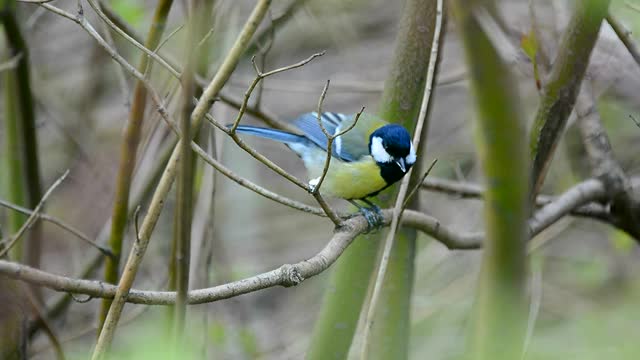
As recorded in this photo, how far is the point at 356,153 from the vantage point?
3.04 meters

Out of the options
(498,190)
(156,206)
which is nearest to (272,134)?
(156,206)

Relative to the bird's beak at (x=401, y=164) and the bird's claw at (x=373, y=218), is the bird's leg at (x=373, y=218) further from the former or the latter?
the bird's beak at (x=401, y=164)

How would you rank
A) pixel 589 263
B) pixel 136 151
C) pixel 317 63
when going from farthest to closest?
pixel 317 63 → pixel 589 263 → pixel 136 151

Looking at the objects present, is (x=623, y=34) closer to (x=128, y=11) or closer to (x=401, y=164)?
(x=401, y=164)

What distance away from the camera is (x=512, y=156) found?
1.02 m

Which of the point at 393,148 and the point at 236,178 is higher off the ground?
the point at 393,148

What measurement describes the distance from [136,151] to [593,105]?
133 cm

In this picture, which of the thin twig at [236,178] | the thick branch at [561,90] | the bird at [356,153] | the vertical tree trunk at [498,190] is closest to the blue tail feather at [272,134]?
the bird at [356,153]

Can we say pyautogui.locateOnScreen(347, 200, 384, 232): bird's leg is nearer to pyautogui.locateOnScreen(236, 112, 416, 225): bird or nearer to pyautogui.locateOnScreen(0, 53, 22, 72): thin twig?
pyautogui.locateOnScreen(236, 112, 416, 225): bird

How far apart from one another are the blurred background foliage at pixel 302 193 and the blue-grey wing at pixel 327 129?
132 mm

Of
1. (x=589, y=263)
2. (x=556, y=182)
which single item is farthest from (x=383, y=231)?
(x=589, y=263)

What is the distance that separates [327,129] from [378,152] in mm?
372

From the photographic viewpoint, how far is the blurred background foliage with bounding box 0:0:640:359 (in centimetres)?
327

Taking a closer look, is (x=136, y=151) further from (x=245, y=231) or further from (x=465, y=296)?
(x=245, y=231)
